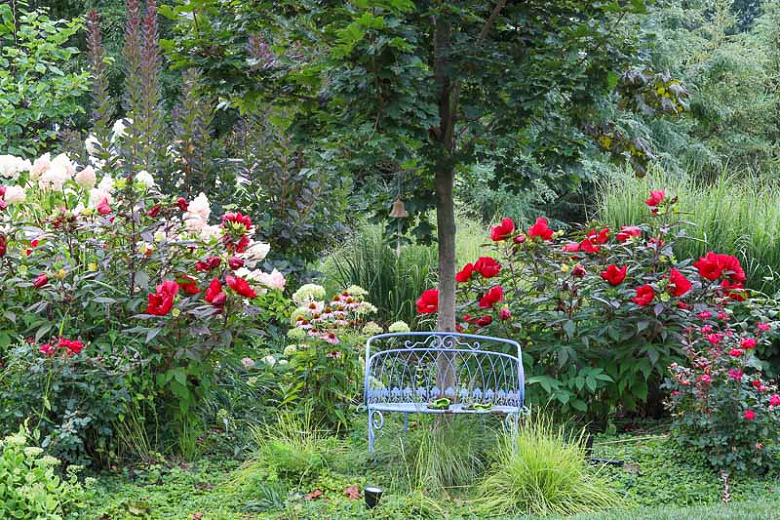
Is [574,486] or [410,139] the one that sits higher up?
[410,139]

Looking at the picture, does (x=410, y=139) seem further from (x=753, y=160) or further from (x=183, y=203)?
(x=753, y=160)

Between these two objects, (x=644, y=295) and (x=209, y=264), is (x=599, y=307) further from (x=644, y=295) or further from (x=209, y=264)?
(x=209, y=264)

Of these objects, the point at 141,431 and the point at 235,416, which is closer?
the point at 141,431

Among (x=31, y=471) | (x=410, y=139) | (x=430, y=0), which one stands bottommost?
(x=31, y=471)

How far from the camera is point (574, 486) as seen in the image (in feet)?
11.7

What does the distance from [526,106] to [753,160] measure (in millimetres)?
15922

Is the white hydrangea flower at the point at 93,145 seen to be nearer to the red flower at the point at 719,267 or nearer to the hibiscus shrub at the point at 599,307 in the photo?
the hibiscus shrub at the point at 599,307

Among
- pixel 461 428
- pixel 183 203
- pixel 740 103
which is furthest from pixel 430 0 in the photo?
pixel 740 103

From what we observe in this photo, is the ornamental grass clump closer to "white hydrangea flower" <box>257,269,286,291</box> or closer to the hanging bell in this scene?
the hanging bell

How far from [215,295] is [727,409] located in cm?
254

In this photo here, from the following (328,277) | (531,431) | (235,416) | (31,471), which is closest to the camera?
(31,471)

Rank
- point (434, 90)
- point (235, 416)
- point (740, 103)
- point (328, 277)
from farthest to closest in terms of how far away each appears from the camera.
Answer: point (740, 103) → point (328, 277) → point (235, 416) → point (434, 90)

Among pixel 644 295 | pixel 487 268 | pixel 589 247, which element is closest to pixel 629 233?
pixel 589 247

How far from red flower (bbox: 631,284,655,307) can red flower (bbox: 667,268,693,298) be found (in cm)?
10
